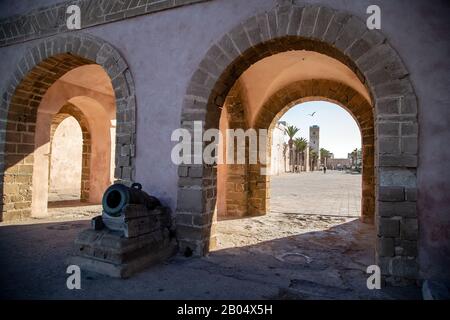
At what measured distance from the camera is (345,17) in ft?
11.4

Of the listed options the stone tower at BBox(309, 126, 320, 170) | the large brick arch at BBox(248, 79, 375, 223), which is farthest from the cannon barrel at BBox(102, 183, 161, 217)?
the stone tower at BBox(309, 126, 320, 170)

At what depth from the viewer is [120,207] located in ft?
10.9

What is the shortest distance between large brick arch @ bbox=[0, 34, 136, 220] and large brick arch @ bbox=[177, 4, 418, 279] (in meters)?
1.08

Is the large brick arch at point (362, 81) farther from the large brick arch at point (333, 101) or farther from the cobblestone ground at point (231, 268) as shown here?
the large brick arch at point (333, 101)

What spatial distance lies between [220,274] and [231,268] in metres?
0.24

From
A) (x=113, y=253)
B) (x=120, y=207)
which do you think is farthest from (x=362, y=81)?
(x=113, y=253)

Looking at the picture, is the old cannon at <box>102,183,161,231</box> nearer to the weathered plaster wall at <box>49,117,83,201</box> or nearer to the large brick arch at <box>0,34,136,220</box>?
the large brick arch at <box>0,34,136,220</box>

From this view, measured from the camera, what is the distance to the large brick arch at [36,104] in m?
4.52

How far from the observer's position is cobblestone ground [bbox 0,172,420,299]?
2813mm

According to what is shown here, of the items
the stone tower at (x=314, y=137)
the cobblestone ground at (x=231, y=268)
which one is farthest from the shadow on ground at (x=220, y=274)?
the stone tower at (x=314, y=137)
